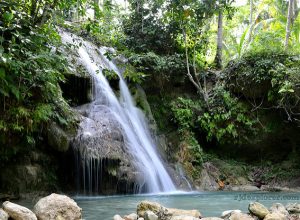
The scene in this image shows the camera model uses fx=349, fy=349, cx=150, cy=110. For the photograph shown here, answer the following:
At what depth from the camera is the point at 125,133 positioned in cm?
933

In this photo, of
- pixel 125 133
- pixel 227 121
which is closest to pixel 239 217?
pixel 125 133

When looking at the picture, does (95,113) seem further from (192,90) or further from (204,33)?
(204,33)

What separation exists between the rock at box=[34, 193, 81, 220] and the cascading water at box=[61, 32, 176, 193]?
374 centimetres

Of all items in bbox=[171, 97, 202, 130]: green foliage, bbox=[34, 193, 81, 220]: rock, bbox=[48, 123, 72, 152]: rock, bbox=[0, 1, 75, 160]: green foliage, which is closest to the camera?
bbox=[34, 193, 81, 220]: rock

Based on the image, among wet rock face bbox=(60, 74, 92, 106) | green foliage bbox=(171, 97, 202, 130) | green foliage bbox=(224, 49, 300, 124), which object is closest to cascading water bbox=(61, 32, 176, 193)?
wet rock face bbox=(60, 74, 92, 106)

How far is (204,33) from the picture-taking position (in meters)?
13.4

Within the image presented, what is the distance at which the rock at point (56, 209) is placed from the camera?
385 centimetres

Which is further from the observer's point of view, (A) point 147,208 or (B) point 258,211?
(A) point 147,208

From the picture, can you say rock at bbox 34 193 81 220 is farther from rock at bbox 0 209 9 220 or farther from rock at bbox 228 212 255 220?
rock at bbox 228 212 255 220

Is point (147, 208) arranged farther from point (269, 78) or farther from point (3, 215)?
point (269, 78)

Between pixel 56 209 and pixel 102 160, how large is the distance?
4.07m

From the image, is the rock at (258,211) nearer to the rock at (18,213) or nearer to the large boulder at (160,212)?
the large boulder at (160,212)

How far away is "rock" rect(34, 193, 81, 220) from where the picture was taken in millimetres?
3854

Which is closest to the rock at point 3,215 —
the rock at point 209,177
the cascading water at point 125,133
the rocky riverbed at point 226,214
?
the rocky riverbed at point 226,214
